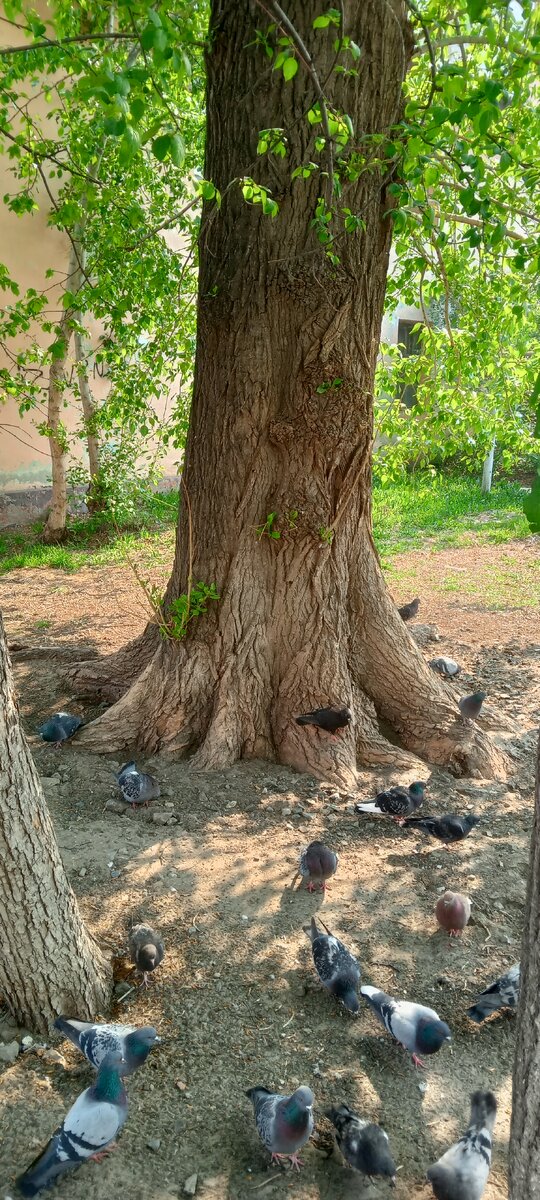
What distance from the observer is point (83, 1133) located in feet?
8.00

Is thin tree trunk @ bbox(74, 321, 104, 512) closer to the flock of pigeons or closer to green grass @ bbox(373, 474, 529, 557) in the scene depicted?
green grass @ bbox(373, 474, 529, 557)

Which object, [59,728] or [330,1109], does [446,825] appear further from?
[59,728]

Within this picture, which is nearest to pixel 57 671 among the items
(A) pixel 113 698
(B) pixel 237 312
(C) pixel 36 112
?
(A) pixel 113 698

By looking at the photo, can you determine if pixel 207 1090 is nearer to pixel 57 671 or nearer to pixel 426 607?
pixel 57 671

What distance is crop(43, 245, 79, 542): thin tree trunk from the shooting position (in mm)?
9945

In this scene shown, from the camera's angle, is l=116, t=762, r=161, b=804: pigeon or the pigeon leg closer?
the pigeon leg

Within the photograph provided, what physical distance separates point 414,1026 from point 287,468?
3.08 m

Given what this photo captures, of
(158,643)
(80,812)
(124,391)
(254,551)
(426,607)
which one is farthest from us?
(426,607)

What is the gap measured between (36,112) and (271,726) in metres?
9.48

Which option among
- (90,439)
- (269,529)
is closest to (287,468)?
(269,529)

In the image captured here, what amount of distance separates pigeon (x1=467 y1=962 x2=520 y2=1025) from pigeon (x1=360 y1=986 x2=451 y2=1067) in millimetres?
181

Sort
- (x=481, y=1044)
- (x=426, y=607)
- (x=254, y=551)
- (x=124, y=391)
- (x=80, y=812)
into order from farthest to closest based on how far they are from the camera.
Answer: (x=426, y=607) → (x=124, y=391) → (x=254, y=551) → (x=80, y=812) → (x=481, y=1044)

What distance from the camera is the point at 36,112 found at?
10.5 m

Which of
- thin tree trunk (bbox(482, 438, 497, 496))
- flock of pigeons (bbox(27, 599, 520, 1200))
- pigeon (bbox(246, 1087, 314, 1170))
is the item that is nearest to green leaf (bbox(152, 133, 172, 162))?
flock of pigeons (bbox(27, 599, 520, 1200))
